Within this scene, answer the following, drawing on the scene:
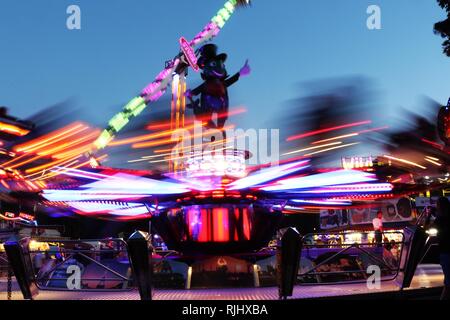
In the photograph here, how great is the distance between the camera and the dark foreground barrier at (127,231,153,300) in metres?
9.82

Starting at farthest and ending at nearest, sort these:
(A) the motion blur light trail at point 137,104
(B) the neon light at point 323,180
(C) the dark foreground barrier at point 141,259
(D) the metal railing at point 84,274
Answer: (A) the motion blur light trail at point 137,104 < (B) the neon light at point 323,180 < (D) the metal railing at point 84,274 < (C) the dark foreground barrier at point 141,259

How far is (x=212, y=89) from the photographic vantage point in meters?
17.8

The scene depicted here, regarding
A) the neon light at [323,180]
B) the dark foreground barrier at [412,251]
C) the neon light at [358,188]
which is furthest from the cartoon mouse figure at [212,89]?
the dark foreground barrier at [412,251]

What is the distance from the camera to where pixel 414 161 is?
21.3 m

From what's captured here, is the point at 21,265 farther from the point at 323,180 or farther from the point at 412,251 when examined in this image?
the point at 412,251

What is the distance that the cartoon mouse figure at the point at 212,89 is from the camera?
17.8m

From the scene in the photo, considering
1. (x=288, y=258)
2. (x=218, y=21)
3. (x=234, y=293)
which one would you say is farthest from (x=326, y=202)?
(x=218, y=21)

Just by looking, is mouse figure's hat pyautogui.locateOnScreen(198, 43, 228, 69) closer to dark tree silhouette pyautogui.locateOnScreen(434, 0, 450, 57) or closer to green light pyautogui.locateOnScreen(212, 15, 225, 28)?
dark tree silhouette pyautogui.locateOnScreen(434, 0, 450, 57)

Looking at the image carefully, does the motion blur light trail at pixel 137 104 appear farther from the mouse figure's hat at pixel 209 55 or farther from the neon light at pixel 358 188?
the neon light at pixel 358 188

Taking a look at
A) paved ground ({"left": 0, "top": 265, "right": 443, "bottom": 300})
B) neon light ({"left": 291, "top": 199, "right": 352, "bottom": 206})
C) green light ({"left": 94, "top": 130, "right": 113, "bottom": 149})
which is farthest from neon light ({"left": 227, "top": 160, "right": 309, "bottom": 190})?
green light ({"left": 94, "top": 130, "right": 113, "bottom": 149})

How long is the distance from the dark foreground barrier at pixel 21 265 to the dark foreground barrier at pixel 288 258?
558 centimetres
